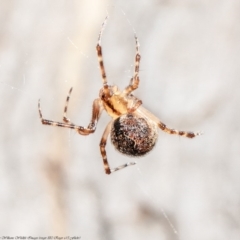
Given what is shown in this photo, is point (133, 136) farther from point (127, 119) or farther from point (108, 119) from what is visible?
point (108, 119)

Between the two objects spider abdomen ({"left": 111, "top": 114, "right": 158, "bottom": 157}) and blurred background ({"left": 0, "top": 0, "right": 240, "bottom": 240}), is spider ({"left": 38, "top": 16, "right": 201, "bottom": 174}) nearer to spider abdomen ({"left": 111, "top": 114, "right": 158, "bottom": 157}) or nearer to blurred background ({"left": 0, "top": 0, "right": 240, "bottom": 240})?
spider abdomen ({"left": 111, "top": 114, "right": 158, "bottom": 157})

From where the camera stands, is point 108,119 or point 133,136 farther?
point 108,119

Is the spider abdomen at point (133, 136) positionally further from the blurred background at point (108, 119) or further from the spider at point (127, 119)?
the blurred background at point (108, 119)

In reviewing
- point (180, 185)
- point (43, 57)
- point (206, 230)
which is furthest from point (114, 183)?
point (43, 57)

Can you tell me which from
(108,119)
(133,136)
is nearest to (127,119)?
(133,136)

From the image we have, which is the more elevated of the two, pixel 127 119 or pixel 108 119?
pixel 127 119

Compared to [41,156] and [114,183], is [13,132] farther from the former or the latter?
Result: [114,183]

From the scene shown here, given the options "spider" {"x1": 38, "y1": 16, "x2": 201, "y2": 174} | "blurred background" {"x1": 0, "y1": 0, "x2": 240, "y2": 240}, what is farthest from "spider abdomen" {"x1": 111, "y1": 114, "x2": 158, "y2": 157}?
"blurred background" {"x1": 0, "y1": 0, "x2": 240, "y2": 240}
